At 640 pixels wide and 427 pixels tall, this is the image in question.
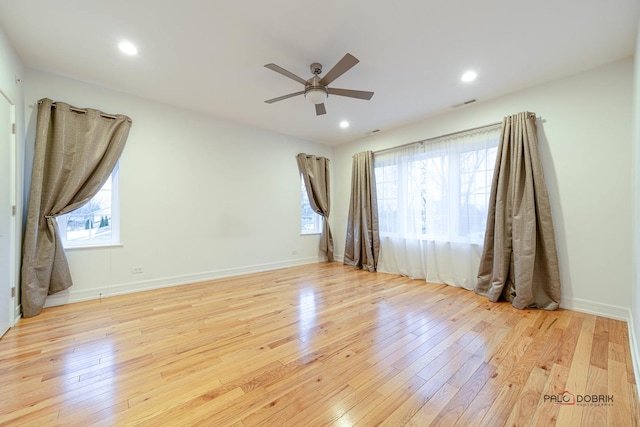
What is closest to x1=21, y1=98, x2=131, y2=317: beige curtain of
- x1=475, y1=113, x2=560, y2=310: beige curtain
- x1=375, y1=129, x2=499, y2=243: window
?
x1=375, y1=129, x2=499, y2=243: window

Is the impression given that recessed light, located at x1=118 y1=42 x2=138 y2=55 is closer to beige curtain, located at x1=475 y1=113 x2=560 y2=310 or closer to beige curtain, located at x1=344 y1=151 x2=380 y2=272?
beige curtain, located at x1=344 y1=151 x2=380 y2=272

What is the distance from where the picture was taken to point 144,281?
360 cm

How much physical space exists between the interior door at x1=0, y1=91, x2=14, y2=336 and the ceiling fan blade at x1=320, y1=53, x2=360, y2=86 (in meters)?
2.91

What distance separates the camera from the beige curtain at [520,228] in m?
2.94

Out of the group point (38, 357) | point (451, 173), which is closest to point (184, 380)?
point (38, 357)

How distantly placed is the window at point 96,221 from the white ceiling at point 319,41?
140cm

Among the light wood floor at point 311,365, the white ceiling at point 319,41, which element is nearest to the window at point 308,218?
the white ceiling at point 319,41

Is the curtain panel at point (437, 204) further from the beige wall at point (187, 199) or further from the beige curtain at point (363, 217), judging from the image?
the beige wall at point (187, 199)

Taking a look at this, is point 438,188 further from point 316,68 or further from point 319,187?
point 316,68

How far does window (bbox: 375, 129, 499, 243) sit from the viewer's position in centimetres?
359

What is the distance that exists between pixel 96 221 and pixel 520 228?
17.7 ft

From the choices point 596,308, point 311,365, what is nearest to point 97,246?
point 311,365

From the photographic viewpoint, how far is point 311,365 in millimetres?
1843

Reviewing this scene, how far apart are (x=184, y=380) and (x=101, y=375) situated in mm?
588
